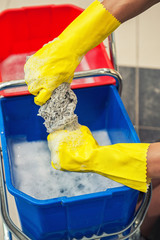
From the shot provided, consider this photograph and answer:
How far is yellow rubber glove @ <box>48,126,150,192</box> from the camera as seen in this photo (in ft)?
3.04

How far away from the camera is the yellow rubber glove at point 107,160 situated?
3.04ft

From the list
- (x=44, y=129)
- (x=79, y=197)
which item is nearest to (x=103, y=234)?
(x=79, y=197)

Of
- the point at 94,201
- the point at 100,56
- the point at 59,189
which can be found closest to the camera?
the point at 94,201

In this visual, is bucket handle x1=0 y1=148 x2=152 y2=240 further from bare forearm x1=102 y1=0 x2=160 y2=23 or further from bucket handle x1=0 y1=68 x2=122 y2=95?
bare forearm x1=102 y1=0 x2=160 y2=23

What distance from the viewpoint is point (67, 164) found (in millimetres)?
949

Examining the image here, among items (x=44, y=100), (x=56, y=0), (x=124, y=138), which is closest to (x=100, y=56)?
(x=124, y=138)

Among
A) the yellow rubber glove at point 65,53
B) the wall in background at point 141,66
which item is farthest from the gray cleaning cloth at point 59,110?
the wall in background at point 141,66

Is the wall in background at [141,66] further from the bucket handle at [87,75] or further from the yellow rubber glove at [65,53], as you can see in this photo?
the yellow rubber glove at [65,53]

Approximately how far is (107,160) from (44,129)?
485 mm

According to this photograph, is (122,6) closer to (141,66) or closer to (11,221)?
(11,221)

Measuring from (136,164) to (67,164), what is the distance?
0.19 metres

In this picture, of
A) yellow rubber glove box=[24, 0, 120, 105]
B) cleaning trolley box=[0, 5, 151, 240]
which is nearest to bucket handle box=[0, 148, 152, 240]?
cleaning trolley box=[0, 5, 151, 240]

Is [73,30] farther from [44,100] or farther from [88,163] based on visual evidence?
[88,163]

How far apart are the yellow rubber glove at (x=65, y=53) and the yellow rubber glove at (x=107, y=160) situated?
16 centimetres
